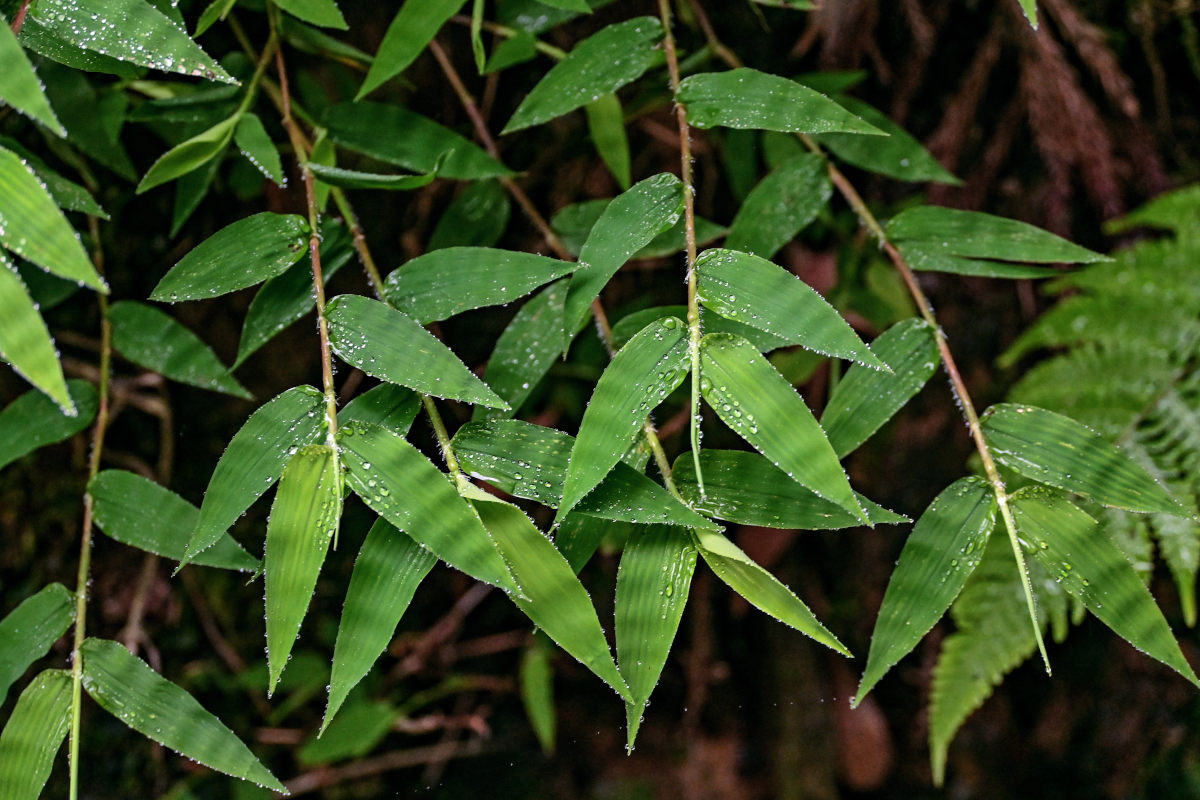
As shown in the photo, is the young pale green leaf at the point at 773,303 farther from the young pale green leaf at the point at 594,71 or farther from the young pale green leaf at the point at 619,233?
the young pale green leaf at the point at 594,71

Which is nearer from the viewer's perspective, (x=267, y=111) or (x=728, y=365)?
(x=728, y=365)

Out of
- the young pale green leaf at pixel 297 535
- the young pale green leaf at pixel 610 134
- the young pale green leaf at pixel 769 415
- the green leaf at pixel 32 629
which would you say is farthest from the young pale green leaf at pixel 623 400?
the green leaf at pixel 32 629

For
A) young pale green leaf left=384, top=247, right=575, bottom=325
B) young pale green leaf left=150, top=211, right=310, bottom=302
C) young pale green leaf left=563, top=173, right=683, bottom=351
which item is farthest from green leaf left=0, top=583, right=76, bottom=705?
young pale green leaf left=563, top=173, right=683, bottom=351

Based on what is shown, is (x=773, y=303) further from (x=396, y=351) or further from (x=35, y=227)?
(x=35, y=227)

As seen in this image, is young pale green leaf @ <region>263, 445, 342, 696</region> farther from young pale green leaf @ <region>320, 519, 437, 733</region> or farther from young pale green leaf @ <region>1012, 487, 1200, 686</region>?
young pale green leaf @ <region>1012, 487, 1200, 686</region>

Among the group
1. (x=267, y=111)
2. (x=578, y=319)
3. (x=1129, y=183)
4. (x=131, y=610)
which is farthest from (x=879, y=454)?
(x=131, y=610)

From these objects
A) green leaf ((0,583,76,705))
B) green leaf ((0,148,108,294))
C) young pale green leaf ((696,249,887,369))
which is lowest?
green leaf ((0,583,76,705))

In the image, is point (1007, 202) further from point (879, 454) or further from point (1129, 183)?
point (879, 454)
